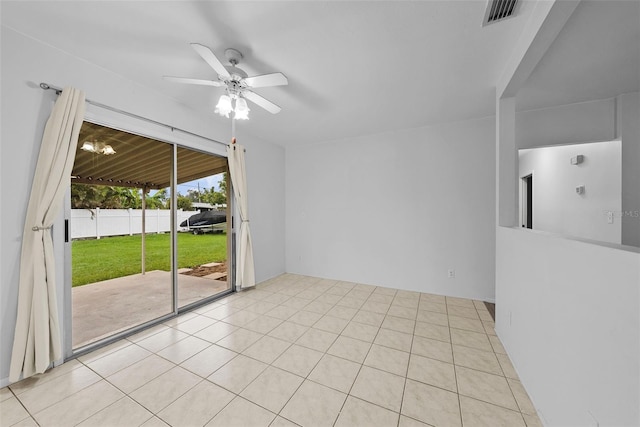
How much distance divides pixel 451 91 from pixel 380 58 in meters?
1.11

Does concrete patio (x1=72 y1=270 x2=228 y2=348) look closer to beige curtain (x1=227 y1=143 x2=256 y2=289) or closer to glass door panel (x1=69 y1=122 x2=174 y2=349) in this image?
glass door panel (x1=69 y1=122 x2=174 y2=349)

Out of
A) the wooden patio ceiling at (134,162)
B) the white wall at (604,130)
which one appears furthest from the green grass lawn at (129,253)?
the white wall at (604,130)

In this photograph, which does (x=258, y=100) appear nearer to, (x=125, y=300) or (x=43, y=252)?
(x=43, y=252)

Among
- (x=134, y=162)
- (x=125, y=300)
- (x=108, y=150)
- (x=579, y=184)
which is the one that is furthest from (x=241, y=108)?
(x=579, y=184)

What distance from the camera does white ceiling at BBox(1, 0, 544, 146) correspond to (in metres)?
1.47

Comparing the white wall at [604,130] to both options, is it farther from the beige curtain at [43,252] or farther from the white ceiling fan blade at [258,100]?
the beige curtain at [43,252]

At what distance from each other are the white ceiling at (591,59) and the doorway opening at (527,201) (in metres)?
1.54

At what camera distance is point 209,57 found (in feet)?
5.08

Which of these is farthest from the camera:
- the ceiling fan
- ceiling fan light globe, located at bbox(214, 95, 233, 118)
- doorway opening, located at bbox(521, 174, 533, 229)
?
doorway opening, located at bbox(521, 174, 533, 229)

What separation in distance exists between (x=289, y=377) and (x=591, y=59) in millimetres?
3711

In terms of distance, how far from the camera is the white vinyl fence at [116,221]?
6.91ft

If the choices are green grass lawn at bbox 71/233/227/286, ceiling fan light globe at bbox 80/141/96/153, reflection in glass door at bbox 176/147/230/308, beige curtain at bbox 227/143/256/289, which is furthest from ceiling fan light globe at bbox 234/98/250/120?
green grass lawn at bbox 71/233/227/286

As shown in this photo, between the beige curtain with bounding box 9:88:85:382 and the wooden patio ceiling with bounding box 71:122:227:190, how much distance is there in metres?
0.28

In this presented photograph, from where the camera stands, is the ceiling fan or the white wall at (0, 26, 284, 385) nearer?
the white wall at (0, 26, 284, 385)
